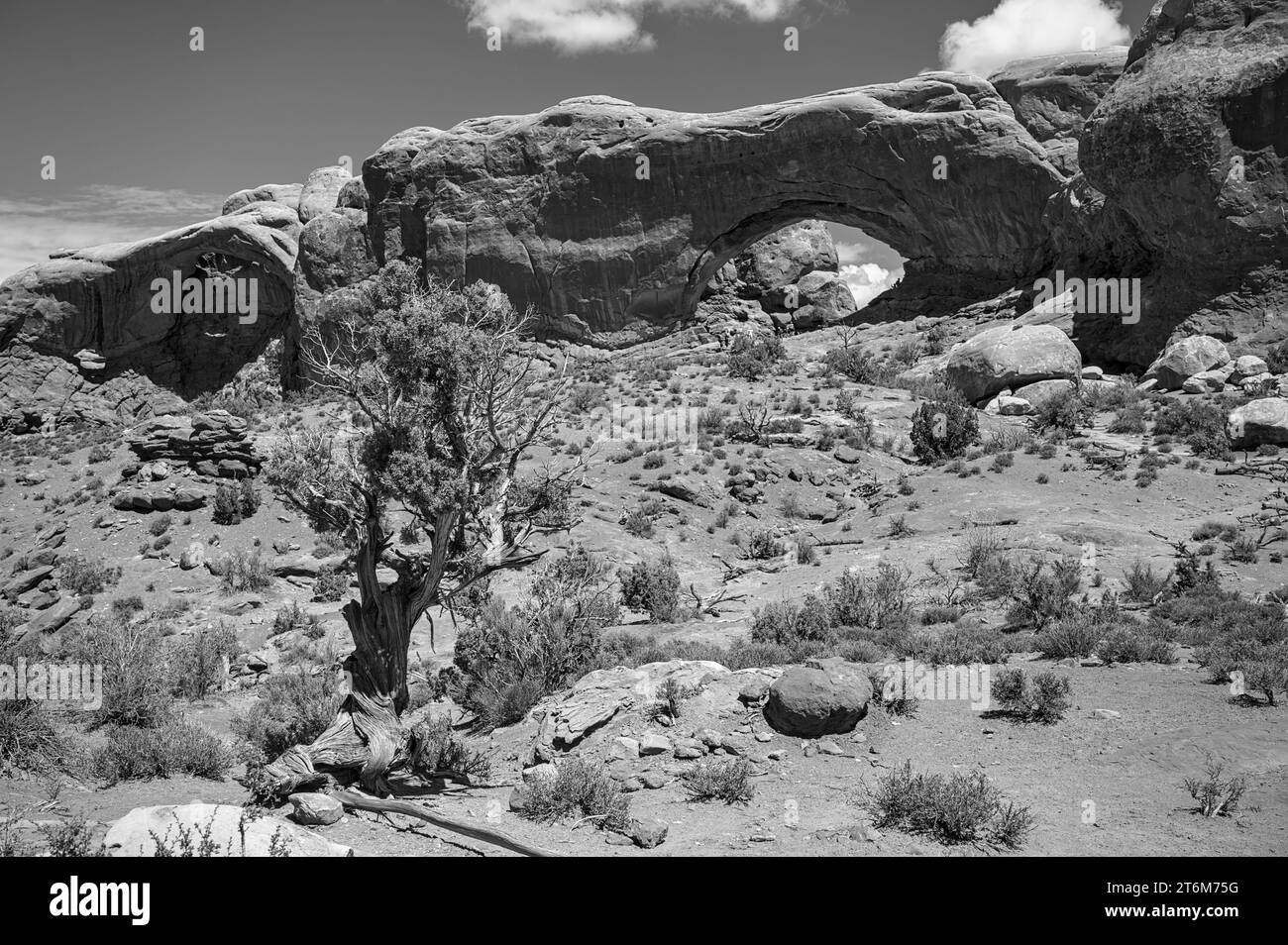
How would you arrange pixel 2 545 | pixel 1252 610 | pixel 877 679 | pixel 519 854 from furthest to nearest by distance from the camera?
pixel 2 545 < pixel 1252 610 < pixel 877 679 < pixel 519 854

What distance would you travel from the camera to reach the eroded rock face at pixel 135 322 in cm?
3494

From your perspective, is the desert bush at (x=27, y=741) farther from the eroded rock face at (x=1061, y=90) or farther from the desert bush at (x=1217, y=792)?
the eroded rock face at (x=1061, y=90)

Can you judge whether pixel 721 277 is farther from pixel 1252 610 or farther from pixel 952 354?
pixel 1252 610

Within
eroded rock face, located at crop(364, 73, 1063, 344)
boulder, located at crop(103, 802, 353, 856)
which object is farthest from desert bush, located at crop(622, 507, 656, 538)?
eroded rock face, located at crop(364, 73, 1063, 344)

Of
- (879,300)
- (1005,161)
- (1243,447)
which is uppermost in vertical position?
(1005,161)

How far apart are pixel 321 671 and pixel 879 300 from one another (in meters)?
26.3

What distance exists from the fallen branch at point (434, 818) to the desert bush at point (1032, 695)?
17.1ft

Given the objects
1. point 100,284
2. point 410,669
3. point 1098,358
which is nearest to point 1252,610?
point 410,669

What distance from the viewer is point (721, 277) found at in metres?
36.2

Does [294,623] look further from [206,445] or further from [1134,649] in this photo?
[1134,649]

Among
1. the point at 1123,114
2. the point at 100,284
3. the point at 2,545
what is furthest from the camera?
the point at 100,284

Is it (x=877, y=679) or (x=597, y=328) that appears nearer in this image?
(x=877, y=679)

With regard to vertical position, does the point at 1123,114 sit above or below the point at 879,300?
above

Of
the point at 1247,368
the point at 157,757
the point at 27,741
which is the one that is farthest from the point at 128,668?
the point at 1247,368
